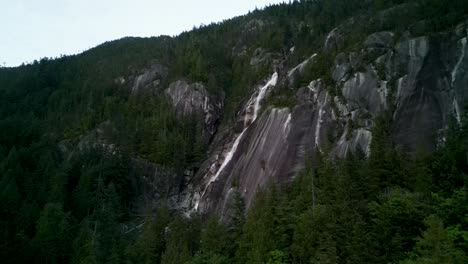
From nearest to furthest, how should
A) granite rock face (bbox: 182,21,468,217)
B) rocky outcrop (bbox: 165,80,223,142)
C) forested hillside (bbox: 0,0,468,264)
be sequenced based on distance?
forested hillside (bbox: 0,0,468,264), granite rock face (bbox: 182,21,468,217), rocky outcrop (bbox: 165,80,223,142)

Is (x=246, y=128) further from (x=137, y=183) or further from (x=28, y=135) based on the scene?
(x=28, y=135)

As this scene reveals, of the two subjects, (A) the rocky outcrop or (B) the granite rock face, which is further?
(A) the rocky outcrop

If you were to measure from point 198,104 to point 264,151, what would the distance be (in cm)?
3228

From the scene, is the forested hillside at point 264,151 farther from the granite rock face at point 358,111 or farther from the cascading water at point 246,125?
the cascading water at point 246,125

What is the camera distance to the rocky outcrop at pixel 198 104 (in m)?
86.2

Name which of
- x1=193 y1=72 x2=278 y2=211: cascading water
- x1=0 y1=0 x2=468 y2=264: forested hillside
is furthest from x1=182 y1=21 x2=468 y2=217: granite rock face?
x1=193 y1=72 x2=278 y2=211: cascading water

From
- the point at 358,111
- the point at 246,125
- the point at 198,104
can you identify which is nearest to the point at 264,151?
the point at 358,111

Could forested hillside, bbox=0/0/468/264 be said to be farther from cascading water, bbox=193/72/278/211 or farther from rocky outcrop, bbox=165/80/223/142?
cascading water, bbox=193/72/278/211

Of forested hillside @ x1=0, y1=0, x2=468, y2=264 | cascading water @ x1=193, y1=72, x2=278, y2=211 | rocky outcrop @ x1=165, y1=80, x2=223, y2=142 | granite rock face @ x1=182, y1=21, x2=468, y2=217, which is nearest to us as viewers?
forested hillside @ x1=0, y1=0, x2=468, y2=264

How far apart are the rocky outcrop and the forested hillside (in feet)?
0.91

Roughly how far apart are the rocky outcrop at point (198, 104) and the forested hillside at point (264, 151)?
277 mm

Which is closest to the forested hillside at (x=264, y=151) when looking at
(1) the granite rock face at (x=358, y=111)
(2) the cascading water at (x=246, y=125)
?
(1) the granite rock face at (x=358, y=111)

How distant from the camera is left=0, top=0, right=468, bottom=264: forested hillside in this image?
38.5 metres

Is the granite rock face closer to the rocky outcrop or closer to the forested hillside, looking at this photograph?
the forested hillside
